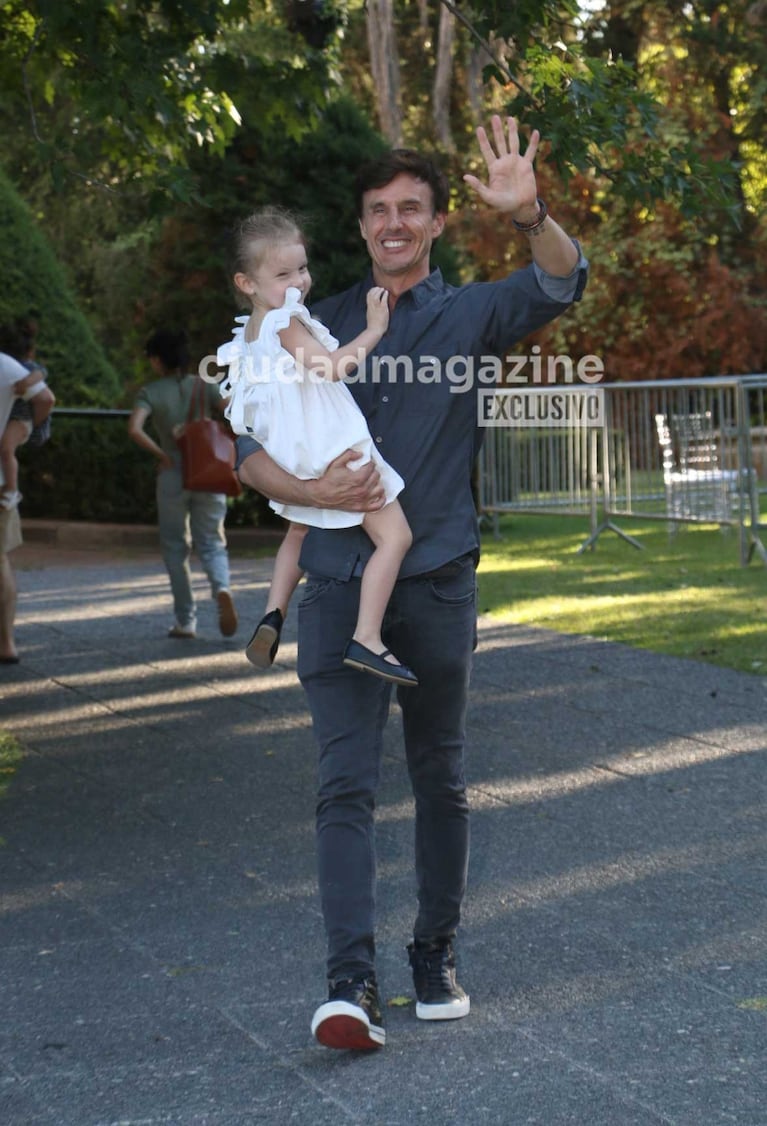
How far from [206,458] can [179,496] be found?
53cm

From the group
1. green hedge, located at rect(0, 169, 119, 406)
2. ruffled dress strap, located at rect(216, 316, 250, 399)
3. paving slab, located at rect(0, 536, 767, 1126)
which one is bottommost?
paving slab, located at rect(0, 536, 767, 1126)

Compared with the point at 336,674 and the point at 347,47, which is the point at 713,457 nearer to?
the point at 336,674

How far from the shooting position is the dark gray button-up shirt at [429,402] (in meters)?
4.16

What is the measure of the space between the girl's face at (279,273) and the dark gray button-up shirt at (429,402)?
186mm

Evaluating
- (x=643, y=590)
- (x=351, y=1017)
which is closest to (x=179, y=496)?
(x=643, y=590)

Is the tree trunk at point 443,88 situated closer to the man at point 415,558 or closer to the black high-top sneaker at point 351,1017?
the man at point 415,558

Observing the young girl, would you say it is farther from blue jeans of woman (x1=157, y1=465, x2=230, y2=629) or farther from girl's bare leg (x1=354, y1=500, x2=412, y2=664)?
blue jeans of woman (x1=157, y1=465, x2=230, y2=629)

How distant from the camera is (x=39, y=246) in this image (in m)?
20.1

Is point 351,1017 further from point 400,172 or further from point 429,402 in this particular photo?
point 400,172

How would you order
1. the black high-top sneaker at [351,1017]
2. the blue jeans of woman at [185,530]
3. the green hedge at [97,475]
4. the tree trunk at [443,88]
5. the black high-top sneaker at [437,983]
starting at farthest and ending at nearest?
1. the tree trunk at [443,88]
2. the green hedge at [97,475]
3. the blue jeans of woman at [185,530]
4. the black high-top sneaker at [437,983]
5. the black high-top sneaker at [351,1017]

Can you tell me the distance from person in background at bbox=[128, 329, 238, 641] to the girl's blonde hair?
20.9ft

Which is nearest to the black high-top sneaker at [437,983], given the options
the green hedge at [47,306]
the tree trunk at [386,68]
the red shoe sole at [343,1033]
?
the red shoe sole at [343,1033]

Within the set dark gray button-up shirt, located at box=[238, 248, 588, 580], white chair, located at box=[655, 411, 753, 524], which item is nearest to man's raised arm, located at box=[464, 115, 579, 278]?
dark gray button-up shirt, located at box=[238, 248, 588, 580]

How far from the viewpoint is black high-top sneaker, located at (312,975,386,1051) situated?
3902 mm
